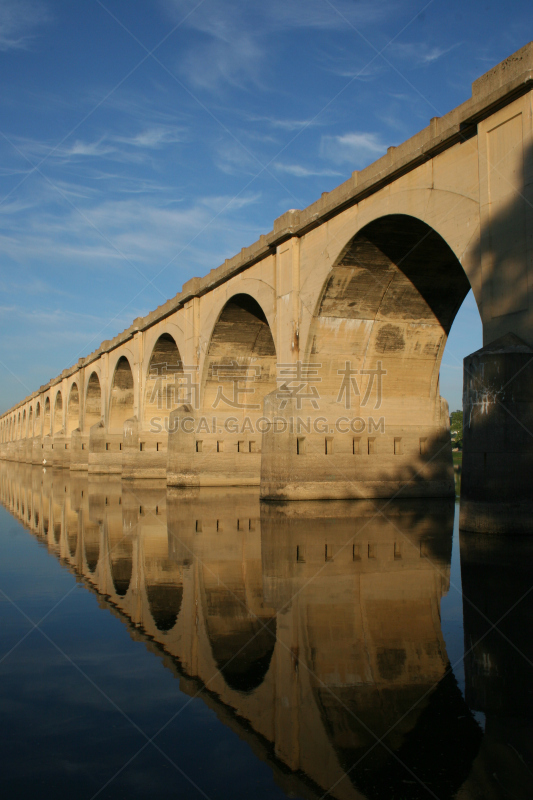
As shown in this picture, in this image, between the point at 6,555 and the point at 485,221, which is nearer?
the point at 6,555

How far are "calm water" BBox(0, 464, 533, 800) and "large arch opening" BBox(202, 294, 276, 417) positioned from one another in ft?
54.3

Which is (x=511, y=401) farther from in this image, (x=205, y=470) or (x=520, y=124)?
(x=205, y=470)

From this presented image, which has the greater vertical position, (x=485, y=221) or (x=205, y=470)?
(x=485, y=221)

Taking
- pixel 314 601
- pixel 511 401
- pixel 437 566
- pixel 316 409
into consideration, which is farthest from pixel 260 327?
pixel 314 601

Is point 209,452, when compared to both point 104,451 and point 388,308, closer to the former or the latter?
point 388,308

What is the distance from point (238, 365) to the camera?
28281 mm

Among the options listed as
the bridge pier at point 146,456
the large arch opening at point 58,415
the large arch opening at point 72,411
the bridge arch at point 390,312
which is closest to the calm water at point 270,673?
the bridge arch at point 390,312

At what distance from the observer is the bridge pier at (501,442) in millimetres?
10883

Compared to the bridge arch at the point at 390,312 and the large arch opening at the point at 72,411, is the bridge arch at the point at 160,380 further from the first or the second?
the large arch opening at the point at 72,411

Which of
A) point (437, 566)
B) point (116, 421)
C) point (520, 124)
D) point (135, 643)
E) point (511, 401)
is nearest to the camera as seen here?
point (135, 643)

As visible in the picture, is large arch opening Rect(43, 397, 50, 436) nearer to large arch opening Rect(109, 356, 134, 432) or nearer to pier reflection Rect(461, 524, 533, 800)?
large arch opening Rect(109, 356, 134, 432)

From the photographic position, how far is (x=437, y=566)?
951 centimetres

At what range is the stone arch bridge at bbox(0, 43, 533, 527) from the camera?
11531 millimetres

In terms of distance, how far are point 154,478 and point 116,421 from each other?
32.8ft
